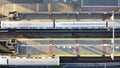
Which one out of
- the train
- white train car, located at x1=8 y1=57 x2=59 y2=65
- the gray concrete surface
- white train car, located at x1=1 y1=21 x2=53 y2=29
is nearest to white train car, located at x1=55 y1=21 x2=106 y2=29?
the train

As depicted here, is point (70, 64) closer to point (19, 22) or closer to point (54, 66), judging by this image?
point (54, 66)

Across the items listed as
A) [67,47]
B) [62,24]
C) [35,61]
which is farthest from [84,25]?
[35,61]

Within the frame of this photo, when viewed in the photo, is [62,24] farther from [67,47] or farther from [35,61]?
[35,61]


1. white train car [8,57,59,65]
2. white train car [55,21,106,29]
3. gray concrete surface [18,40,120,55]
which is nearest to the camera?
white train car [8,57,59,65]

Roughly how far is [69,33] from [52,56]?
4.31 metres

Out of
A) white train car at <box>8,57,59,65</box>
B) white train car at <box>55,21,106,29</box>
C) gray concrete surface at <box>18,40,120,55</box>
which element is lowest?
white train car at <box>8,57,59,65</box>

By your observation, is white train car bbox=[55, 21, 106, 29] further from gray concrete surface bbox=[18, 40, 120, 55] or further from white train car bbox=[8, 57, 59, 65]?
white train car bbox=[8, 57, 59, 65]

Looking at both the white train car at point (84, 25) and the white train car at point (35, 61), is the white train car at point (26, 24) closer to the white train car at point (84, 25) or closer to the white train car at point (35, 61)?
the white train car at point (84, 25)

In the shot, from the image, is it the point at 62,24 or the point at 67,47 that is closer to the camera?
the point at 67,47

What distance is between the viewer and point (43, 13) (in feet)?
157

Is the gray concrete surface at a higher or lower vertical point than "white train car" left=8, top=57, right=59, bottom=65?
higher

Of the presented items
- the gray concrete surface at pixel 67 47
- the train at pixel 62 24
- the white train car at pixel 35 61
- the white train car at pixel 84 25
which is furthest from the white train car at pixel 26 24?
the white train car at pixel 35 61

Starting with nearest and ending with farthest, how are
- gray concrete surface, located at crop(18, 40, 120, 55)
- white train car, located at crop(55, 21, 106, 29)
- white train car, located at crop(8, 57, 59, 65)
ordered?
1. white train car, located at crop(8, 57, 59, 65)
2. gray concrete surface, located at crop(18, 40, 120, 55)
3. white train car, located at crop(55, 21, 106, 29)

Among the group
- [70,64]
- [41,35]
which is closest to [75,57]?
[70,64]
